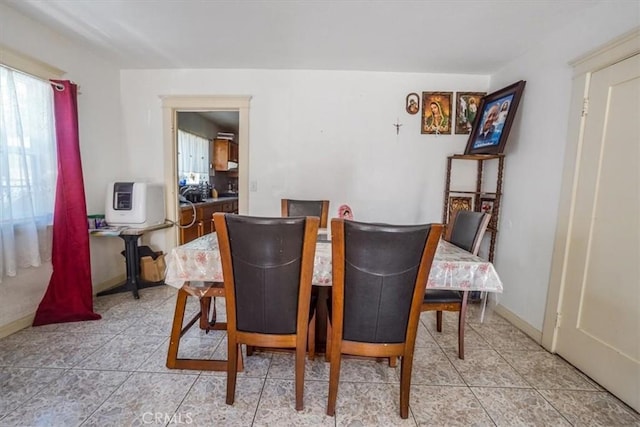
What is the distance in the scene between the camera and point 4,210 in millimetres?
1860

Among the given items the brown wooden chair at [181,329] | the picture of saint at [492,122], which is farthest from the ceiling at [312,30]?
the brown wooden chair at [181,329]

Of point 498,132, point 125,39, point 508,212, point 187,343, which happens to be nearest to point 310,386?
point 187,343

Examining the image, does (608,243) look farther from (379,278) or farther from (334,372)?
(334,372)

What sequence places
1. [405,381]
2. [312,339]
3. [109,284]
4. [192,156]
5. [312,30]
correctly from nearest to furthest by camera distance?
[405,381] < [312,339] < [312,30] < [109,284] < [192,156]

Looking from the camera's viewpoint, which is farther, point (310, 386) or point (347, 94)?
point (347, 94)

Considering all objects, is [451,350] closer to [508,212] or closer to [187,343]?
[508,212]

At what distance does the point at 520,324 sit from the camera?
2.25 metres

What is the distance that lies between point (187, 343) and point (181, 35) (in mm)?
2318

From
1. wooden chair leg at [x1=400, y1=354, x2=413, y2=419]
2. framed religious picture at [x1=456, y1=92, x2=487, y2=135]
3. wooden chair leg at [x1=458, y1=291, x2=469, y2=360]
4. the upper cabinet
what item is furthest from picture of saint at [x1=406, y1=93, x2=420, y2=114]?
the upper cabinet

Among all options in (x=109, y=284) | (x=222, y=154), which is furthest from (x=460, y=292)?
(x=222, y=154)

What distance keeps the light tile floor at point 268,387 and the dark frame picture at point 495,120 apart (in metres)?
1.62

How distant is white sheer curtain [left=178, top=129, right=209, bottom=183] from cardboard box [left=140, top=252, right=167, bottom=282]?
1648 millimetres

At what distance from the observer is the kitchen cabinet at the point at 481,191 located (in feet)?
8.36

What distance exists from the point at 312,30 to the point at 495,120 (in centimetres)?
177
